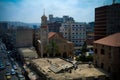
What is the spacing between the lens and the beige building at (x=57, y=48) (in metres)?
46.9

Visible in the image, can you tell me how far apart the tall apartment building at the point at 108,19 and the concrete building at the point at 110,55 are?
8999 mm

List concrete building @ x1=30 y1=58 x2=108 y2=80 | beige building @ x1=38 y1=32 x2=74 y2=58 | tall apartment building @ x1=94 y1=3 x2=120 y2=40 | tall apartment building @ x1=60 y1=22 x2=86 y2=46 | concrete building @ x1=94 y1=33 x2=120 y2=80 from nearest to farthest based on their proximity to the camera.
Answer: concrete building @ x1=30 y1=58 x2=108 y2=80 → concrete building @ x1=94 y1=33 x2=120 y2=80 → tall apartment building @ x1=94 y1=3 x2=120 y2=40 → beige building @ x1=38 y1=32 x2=74 y2=58 → tall apartment building @ x1=60 y1=22 x2=86 y2=46

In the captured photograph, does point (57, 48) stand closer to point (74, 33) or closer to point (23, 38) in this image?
point (23, 38)

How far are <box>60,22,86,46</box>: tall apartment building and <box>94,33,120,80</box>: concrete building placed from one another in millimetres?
35793

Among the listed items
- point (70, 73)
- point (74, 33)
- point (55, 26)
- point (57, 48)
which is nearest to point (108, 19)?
point (57, 48)

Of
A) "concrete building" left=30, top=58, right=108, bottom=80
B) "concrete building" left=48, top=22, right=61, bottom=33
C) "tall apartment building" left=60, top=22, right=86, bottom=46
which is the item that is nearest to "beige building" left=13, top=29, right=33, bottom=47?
"tall apartment building" left=60, top=22, right=86, bottom=46

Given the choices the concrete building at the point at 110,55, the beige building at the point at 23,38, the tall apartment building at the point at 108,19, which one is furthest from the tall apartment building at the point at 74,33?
the concrete building at the point at 110,55

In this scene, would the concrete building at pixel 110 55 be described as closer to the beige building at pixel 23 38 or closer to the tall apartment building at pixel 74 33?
the beige building at pixel 23 38

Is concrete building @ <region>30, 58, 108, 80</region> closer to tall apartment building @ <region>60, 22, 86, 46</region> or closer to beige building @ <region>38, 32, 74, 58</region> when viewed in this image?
beige building @ <region>38, 32, 74, 58</region>

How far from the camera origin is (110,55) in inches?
1125

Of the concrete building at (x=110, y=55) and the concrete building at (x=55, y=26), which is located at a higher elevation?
the concrete building at (x=55, y=26)

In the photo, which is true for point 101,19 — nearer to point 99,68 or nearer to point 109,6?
point 109,6

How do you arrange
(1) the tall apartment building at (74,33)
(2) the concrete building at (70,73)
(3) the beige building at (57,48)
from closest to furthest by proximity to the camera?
(2) the concrete building at (70,73) → (3) the beige building at (57,48) → (1) the tall apartment building at (74,33)

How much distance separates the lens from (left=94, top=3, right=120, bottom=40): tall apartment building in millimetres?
39781
